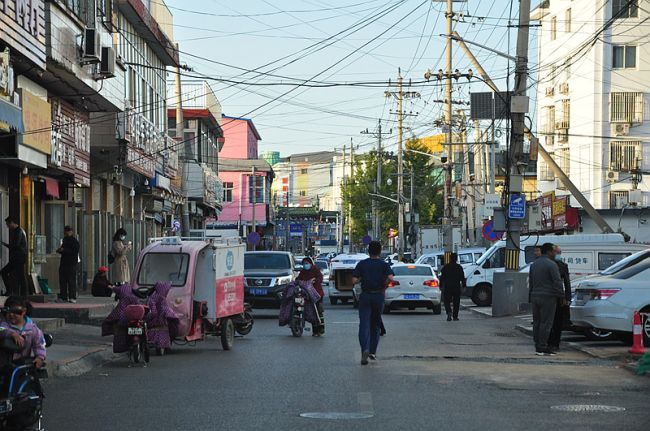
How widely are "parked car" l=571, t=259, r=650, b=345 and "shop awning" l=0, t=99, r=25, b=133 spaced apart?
423 inches

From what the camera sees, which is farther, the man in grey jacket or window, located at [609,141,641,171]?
window, located at [609,141,641,171]

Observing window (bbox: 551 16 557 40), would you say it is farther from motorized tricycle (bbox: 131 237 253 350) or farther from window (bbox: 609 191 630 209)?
motorized tricycle (bbox: 131 237 253 350)

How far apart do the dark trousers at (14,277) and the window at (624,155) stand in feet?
134

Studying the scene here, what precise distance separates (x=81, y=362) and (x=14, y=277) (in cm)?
905

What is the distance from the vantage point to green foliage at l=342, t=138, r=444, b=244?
10306 cm

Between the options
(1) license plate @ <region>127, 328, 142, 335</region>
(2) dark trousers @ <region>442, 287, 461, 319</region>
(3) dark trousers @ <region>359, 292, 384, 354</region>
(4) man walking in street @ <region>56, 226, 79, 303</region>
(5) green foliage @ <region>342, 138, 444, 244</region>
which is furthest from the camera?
(5) green foliage @ <region>342, 138, 444, 244</region>

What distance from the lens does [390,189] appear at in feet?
346

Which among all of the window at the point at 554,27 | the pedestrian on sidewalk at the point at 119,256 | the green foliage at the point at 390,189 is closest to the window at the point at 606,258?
the pedestrian on sidewalk at the point at 119,256

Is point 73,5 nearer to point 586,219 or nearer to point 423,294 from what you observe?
point 423,294

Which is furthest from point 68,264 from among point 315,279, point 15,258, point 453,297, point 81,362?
point 81,362

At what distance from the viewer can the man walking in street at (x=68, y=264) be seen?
86.0ft

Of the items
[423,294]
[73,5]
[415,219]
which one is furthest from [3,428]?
[415,219]

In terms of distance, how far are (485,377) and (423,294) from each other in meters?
18.7

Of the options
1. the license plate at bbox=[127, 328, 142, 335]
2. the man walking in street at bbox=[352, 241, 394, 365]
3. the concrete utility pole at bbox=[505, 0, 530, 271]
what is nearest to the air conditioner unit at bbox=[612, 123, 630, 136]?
the concrete utility pole at bbox=[505, 0, 530, 271]
